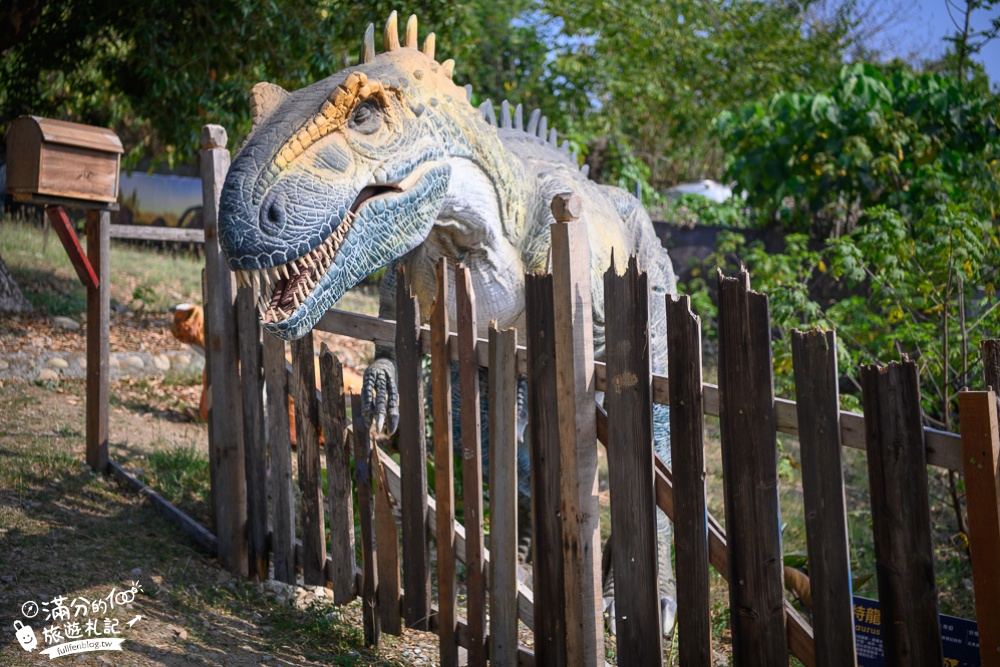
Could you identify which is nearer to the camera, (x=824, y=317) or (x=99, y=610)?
(x=99, y=610)

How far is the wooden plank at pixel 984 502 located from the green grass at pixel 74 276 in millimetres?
8513

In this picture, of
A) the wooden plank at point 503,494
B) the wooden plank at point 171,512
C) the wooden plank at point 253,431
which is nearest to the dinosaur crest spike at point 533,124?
the wooden plank at point 253,431

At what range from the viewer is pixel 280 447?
12.4 ft

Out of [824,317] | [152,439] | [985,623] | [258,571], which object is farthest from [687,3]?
[985,623]

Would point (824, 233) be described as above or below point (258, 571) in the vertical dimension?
above

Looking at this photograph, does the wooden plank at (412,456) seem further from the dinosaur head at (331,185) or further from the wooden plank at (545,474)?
the wooden plank at (545,474)

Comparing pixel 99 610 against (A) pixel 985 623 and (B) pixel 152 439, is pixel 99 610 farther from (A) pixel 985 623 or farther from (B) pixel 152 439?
(A) pixel 985 623

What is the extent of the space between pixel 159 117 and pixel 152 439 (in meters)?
3.51

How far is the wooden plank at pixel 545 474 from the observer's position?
2.72m

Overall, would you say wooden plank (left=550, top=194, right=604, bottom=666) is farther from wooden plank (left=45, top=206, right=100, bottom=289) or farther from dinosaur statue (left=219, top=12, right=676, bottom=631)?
wooden plank (left=45, top=206, right=100, bottom=289)

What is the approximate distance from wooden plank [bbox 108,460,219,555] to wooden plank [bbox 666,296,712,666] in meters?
2.43

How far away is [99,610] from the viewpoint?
3494 millimetres

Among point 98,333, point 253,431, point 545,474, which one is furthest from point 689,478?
point 98,333

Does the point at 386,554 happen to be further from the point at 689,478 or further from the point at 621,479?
the point at 689,478
